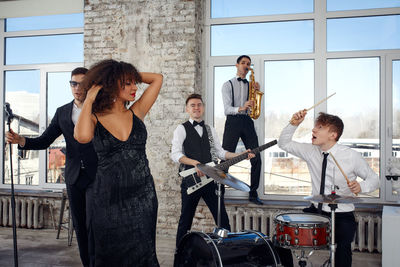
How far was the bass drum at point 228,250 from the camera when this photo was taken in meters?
2.38

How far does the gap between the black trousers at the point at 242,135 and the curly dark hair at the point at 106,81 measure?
2718 mm

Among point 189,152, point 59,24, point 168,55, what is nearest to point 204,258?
point 189,152

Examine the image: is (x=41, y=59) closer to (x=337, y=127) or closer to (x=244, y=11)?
(x=244, y=11)

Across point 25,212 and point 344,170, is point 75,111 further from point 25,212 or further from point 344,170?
point 25,212

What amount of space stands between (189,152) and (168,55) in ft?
5.37

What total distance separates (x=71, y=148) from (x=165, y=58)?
2.25 meters

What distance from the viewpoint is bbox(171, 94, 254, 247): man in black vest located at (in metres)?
3.45

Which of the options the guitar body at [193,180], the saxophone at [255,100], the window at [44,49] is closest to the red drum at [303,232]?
the guitar body at [193,180]

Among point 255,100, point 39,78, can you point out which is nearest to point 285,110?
point 255,100

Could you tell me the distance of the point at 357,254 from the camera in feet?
13.4

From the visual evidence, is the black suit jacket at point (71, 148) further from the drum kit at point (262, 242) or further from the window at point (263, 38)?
the window at point (263, 38)

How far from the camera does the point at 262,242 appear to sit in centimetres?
254

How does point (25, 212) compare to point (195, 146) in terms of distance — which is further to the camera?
point (25, 212)

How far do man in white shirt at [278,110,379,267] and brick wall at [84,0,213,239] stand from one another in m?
1.94
